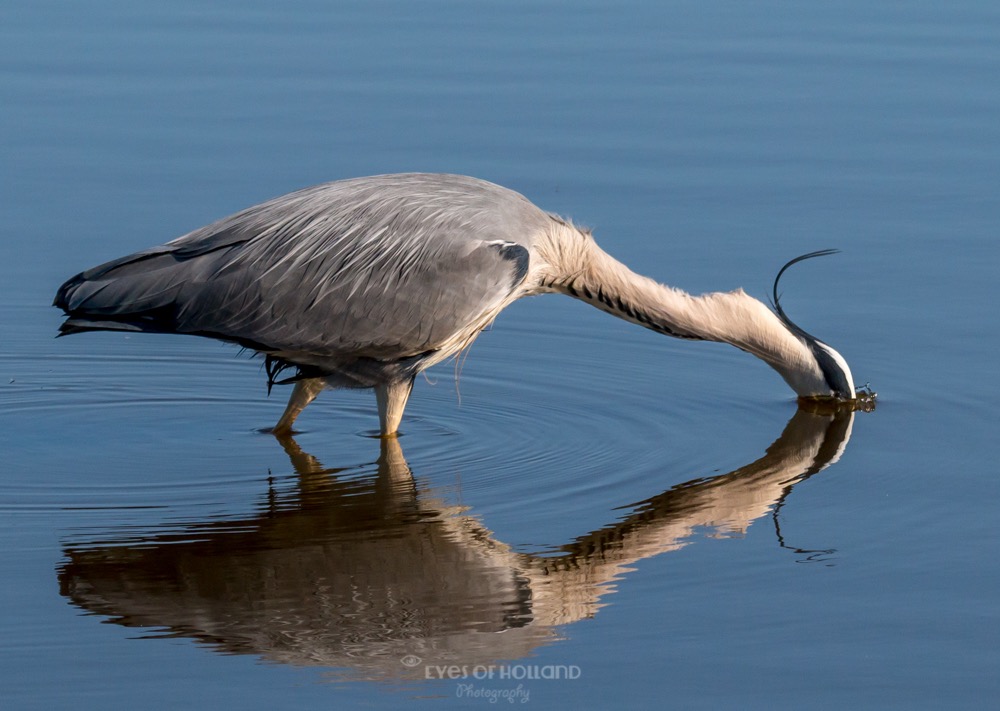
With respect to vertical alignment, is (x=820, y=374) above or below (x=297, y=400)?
above

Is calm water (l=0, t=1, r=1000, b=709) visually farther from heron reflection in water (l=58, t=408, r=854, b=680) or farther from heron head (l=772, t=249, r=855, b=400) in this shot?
heron head (l=772, t=249, r=855, b=400)

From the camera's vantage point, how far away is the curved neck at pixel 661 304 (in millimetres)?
8805

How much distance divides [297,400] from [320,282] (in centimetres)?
72

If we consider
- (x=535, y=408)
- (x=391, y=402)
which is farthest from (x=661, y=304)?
(x=391, y=402)

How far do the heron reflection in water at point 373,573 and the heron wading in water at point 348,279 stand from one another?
0.63 meters

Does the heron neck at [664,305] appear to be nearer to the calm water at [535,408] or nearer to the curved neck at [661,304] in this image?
the curved neck at [661,304]

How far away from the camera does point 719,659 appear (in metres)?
6.04

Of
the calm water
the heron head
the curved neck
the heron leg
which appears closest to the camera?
the calm water

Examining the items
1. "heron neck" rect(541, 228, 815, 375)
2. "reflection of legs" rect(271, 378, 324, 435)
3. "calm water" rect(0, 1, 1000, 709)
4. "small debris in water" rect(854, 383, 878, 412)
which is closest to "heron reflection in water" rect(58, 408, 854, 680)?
"calm water" rect(0, 1, 1000, 709)

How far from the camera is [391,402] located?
8.43 m

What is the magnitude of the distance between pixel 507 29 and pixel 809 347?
7807mm

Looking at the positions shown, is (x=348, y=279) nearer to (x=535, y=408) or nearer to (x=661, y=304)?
(x=535, y=408)

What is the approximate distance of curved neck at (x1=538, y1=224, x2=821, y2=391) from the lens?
28.9ft

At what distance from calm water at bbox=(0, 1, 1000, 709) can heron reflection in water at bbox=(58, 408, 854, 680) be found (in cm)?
2
